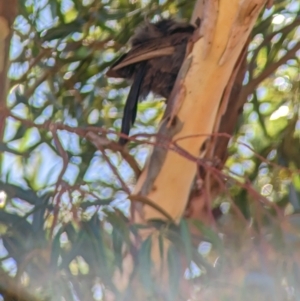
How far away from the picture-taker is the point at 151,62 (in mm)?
1599

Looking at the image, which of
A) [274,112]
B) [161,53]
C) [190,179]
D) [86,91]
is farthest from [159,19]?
[190,179]

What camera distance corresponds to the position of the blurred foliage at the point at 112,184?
1.06m

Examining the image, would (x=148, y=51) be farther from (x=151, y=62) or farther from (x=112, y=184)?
(x=112, y=184)

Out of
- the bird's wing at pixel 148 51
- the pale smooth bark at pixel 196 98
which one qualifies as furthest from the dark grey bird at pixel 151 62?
the pale smooth bark at pixel 196 98

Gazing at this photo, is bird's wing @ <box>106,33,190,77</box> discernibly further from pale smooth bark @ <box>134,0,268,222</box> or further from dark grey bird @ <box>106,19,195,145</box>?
pale smooth bark @ <box>134,0,268,222</box>

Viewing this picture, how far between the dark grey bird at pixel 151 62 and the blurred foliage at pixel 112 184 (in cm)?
15

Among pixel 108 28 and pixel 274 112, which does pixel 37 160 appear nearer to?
pixel 108 28

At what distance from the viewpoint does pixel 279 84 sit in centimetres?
198

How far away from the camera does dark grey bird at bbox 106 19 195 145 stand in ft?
5.08

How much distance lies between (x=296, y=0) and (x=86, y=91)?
0.69 metres

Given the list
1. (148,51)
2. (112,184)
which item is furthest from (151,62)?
(112,184)

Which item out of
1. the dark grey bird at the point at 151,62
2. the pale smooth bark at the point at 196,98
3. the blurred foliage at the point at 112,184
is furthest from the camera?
the dark grey bird at the point at 151,62

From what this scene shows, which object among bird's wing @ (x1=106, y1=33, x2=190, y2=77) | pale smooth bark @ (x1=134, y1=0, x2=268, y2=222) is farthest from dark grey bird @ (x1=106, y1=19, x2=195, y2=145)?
pale smooth bark @ (x1=134, y1=0, x2=268, y2=222)

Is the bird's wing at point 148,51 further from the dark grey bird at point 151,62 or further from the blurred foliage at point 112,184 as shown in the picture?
the blurred foliage at point 112,184
